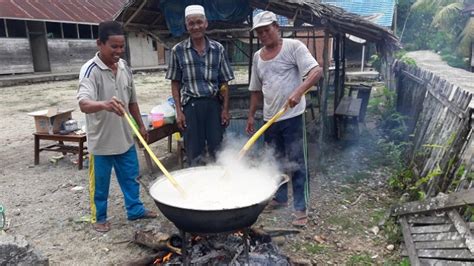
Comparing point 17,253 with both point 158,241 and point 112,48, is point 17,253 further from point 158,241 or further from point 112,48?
point 112,48

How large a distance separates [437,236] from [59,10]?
2207cm

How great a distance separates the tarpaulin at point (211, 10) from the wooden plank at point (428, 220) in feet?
14.4

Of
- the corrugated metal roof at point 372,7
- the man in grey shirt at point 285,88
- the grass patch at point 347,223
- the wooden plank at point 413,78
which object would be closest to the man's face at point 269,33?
the man in grey shirt at point 285,88

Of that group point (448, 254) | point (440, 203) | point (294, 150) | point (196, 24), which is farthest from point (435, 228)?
point (196, 24)

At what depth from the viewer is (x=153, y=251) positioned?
3.66m

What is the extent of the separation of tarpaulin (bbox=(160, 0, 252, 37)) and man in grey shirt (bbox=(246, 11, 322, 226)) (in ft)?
9.15

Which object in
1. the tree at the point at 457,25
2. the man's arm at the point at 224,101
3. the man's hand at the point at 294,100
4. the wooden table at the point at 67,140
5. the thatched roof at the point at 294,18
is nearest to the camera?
the man's hand at the point at 294,100

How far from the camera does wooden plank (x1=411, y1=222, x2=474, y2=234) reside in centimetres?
303

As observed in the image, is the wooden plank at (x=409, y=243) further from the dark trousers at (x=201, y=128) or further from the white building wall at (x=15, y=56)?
the white building wall at (x=15, y=56)

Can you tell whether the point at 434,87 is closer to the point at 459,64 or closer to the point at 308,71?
the point at 308,71

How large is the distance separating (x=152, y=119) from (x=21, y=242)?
114 inches

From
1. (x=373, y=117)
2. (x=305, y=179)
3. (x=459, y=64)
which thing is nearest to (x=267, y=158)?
(x=305, y=179)

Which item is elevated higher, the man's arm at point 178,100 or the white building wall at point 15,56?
the man's arm at point 178,100

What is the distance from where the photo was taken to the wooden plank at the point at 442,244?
285 cm
